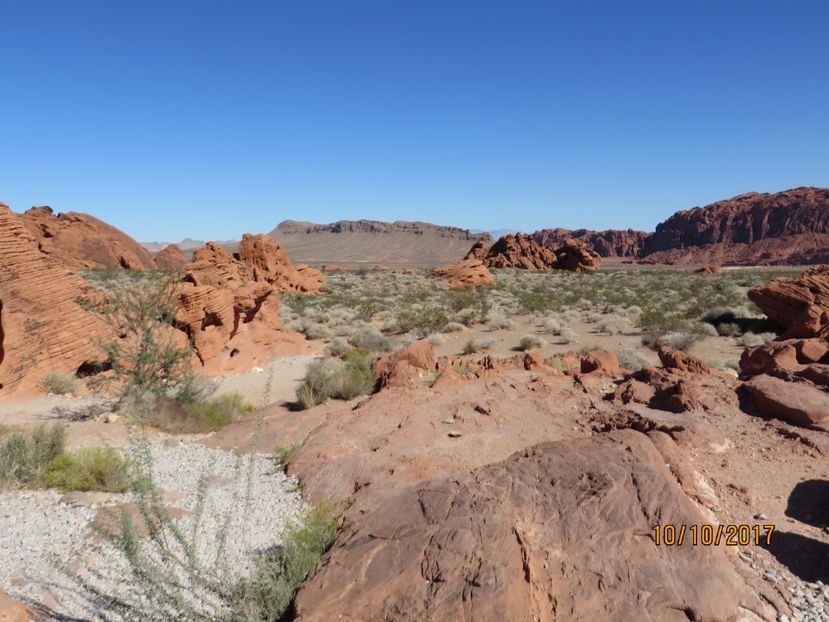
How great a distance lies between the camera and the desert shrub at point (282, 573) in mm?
3359

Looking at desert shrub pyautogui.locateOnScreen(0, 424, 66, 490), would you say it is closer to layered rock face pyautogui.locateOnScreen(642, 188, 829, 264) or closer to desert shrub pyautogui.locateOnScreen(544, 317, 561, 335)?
desert shrub pyautogui.locateOnScreen(544, 317, 561, 335)

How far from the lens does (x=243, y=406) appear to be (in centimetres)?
987

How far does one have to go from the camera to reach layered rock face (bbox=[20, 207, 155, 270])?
40162 millimetres

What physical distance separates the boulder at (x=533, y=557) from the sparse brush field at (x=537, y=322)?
29.9ft

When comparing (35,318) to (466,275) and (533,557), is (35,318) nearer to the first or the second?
(533,557)

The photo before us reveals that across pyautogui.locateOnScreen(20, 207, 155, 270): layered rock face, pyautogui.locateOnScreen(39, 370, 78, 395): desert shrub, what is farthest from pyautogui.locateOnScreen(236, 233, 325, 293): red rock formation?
pyautogui.locateOnScreen(39, 370, 78, 395): desert shrub

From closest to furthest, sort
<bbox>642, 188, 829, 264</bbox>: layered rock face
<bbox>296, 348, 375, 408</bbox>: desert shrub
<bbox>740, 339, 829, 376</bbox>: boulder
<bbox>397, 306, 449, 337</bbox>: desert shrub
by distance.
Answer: <bbox>740, 339, 829, 376</bbox>: boulder, <bbox>296, 348, 375, 408</bbox>: desert shrub, <bbox>397, 306, 449, 337</bbox>: desert shrub, <bbox>642, 188, 829, 264</bbox>: layered rock face

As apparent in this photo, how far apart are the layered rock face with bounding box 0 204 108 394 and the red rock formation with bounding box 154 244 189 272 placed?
39.7 m

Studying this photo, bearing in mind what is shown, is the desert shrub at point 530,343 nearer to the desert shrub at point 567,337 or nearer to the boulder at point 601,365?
the desert shrub at point 567,337

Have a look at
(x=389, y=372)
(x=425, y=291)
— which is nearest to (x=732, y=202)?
(x=425, y=291)

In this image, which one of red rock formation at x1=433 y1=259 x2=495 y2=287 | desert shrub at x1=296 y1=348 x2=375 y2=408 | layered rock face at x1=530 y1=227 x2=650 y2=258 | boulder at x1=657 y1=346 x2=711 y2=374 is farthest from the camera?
layered rock face at x1=530 y1=227 x2=650 y2=258

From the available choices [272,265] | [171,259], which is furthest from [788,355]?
[171,259]

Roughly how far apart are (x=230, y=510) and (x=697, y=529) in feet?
13.5

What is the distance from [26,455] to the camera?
18.2 feet
